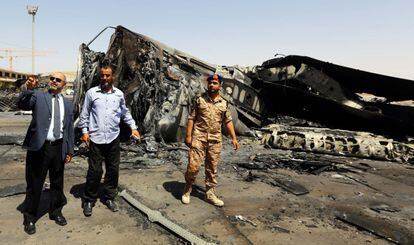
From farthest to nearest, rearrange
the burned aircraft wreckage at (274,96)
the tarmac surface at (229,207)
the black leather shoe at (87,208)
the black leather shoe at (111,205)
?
the burned aircraft wreckage at (274,96)
the black leather shoe at (111,205)
the black leather shoe at (87,208)
the tarmac surface at (229,207)

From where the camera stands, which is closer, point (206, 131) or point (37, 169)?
point (37, 169)

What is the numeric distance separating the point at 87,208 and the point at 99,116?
1.19 meters

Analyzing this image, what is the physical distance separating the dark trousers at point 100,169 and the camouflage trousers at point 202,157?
3.35 ft

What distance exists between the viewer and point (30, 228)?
3723 millimetres

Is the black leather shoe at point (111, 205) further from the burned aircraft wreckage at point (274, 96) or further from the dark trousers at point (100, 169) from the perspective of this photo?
the burned aircraft wreckage at point (274, 96)

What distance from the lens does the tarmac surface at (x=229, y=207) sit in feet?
12.7

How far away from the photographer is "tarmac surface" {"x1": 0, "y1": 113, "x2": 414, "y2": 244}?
3.88 m

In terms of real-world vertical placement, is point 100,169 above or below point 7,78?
above

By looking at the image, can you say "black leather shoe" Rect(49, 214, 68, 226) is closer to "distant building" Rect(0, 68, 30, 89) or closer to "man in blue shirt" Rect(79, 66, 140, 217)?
"man in blue shirt" Rect(79, 66, 140, 217)

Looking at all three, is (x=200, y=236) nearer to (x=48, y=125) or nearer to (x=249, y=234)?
(x=249, y=234)

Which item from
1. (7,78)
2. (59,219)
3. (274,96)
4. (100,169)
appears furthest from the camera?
(7,78)

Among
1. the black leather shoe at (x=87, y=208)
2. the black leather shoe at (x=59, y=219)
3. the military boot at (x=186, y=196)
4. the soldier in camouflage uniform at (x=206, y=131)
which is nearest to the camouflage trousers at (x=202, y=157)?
the soldier in camouflage uniform at (x=206, y=131)

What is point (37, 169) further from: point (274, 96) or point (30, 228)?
point (274, 96)

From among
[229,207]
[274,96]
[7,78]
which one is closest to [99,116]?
[229,207]
